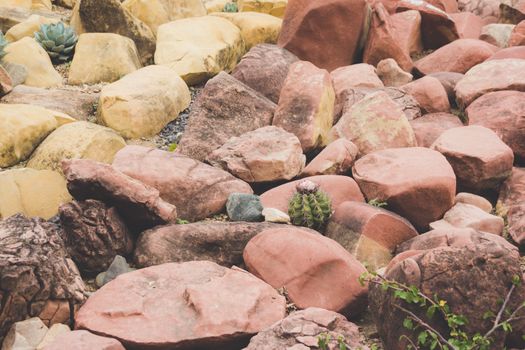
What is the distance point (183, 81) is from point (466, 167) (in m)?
3.16

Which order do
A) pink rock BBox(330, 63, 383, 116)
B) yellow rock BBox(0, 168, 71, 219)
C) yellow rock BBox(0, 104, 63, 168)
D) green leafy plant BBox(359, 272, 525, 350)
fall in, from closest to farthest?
green leafy plant BBox(359, 272, 525, 350) < yellow rock BBox(0, 168, 71, 219) < yellow rock BBox(0, 104, 63, 168) < pink rock BBox(330, 63, 383, 116)

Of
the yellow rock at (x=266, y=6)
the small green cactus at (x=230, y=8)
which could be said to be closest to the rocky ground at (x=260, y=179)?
the yellow rock at (x=266, y=6)

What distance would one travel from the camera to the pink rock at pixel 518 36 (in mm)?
8430

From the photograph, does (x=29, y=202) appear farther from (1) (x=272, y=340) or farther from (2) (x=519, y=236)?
(2) (x=519, y=236)

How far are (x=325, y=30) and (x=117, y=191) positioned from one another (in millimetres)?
4311

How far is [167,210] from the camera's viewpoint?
5.17 metres

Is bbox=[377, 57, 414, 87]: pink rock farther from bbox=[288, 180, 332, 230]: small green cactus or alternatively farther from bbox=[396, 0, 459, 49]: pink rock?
bbox=[288, 180, 332, 230]: small green cactus

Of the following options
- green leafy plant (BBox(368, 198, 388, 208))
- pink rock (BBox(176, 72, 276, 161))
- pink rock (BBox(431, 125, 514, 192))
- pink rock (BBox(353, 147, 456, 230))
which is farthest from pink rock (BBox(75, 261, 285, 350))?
pink rock (BBox(431, 125, 514, 192))

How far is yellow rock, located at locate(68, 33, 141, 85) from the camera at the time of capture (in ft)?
24.3

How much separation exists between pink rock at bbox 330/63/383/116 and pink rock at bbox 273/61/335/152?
0.48ft

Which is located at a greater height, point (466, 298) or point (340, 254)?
point (466, 298)

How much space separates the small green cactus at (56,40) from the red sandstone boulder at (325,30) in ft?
8.36

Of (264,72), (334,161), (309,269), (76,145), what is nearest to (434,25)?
(264,72)

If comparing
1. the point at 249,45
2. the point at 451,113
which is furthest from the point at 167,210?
the point at 249,45
